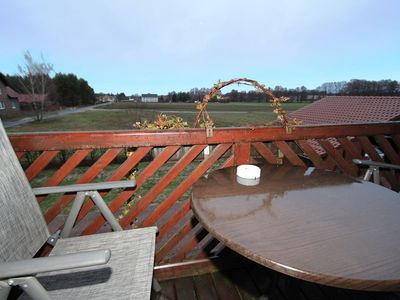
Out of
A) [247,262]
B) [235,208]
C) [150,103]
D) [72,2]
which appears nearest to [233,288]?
[247,262]

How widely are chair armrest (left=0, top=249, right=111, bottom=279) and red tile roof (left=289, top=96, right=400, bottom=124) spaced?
8238 mm

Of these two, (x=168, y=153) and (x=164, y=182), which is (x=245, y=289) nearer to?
(x=164, y=182)

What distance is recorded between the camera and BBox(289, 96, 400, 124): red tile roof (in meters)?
7.75

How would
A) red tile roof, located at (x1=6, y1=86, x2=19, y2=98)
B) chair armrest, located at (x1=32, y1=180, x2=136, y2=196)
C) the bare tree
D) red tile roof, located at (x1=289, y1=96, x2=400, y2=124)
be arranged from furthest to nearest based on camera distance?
red tile roof, located at (x1=6, y1=86, x2=19, y2=98), the bare tree, red tile roof, located at (x1=289, y1=96, x2=400, y2=124), chair armrest, located at (x1=32, y1=180, x2=136, y2=196)

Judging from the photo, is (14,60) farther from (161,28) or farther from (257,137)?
(257,137)

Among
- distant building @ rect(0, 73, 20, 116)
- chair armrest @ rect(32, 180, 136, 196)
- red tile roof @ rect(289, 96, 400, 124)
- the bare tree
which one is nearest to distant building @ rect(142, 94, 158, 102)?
red tile roof @ rect(289, 96, 400, 124)

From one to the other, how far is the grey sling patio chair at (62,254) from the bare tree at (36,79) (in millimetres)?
28914

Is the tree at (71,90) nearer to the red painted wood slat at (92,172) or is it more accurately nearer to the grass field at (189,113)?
the grass field at (189,113)

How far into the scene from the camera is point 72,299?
0.88 metres

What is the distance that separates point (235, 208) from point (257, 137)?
0.71m

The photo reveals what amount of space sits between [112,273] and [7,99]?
40.0 meters

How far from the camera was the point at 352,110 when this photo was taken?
29.7ft

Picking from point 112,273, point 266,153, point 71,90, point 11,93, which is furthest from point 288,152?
point 71,90

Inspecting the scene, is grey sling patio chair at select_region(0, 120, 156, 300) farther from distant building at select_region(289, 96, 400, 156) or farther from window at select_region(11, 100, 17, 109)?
window at select_region(11, 100, 17, 109)
